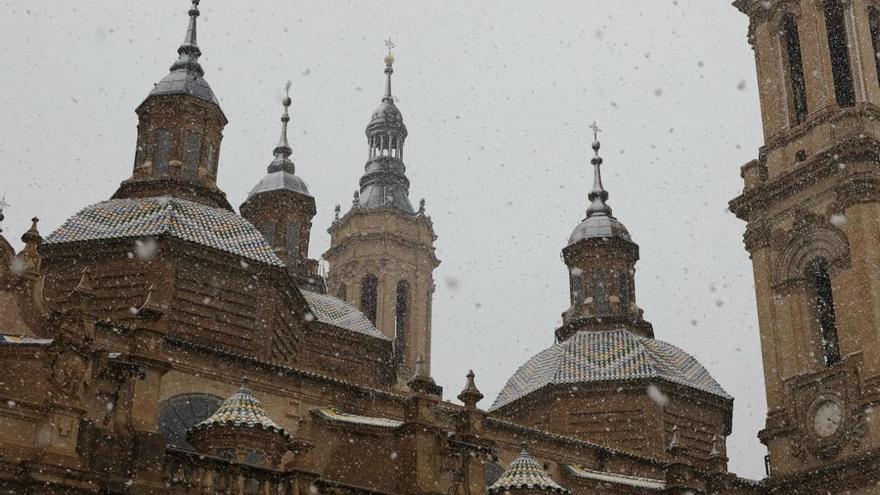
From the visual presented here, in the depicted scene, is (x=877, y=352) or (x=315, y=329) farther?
(x=315, y=329)

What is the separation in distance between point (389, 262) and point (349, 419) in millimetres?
29521

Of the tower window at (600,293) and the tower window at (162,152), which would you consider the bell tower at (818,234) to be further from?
the tower window at (162,152)

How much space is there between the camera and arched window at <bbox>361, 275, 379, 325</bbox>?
55.1 metres

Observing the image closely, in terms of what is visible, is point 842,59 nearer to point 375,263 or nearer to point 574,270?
point 574,270

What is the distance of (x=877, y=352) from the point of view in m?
33.4

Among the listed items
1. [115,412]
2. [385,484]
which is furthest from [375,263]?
[115,412]

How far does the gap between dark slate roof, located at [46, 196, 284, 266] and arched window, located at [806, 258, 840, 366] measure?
18355mm

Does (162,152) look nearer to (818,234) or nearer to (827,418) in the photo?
(818,234)

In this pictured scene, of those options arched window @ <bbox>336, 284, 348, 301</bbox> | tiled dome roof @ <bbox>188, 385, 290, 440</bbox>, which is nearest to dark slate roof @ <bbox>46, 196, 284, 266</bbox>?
tiled dome roof @ <bbox>188, 385, 290, 440</bbox>

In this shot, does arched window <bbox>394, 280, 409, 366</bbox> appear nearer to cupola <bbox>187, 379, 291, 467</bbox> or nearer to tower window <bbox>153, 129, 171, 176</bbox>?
tower window <bbox>153, 129, 171, 176</bbox>

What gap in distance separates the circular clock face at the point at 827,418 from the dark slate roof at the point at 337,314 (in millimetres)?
14754

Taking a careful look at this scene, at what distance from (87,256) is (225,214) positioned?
13.6ft

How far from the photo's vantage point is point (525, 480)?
2445cm

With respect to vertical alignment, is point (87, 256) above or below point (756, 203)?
below
